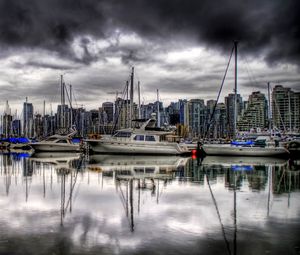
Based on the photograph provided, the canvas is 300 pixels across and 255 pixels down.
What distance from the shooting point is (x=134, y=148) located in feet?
163

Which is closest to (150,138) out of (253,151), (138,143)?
(138,143)

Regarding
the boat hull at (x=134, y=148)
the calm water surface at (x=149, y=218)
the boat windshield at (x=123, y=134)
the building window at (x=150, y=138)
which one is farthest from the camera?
the boat windshield at (x=123, y=134)

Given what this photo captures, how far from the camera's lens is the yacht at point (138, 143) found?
49656mm

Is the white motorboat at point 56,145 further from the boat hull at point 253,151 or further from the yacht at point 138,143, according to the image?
the boat hull at point 253,151

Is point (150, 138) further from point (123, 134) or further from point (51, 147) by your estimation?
point (51, 147)

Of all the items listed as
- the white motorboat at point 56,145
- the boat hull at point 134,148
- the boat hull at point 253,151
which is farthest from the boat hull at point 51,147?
the boat hull at point 253,151

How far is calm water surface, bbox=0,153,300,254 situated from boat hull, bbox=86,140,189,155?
30300 millimetres

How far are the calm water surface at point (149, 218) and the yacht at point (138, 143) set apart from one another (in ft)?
99.5

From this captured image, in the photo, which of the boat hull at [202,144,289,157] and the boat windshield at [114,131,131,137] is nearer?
the boat hull at [202,144,289,157]

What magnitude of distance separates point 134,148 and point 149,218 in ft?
126

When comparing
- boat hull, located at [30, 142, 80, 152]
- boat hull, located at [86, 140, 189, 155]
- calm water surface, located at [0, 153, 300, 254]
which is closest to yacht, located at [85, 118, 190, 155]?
boat hull, located at [86, 140, 189, 155]

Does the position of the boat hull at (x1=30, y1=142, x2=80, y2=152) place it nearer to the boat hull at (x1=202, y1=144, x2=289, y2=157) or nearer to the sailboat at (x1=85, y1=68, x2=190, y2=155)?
the sailboat at (x1=85, y1=68, x2=190, y2=155)

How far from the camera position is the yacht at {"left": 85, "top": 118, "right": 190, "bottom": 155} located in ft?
163

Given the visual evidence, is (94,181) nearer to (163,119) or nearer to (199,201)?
(199,201)
